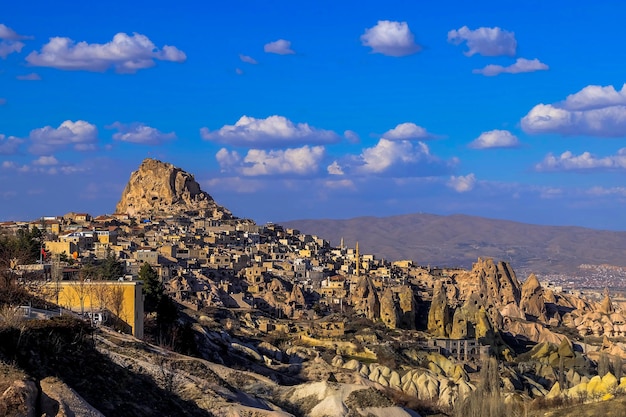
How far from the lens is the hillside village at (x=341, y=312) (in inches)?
2209

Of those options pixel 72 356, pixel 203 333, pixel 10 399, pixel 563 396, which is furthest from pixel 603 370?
pixel 10 399

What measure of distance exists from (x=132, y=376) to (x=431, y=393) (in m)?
31.9

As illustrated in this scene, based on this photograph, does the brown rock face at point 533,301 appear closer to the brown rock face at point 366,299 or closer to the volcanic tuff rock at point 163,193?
the brown rock face at point 366,299

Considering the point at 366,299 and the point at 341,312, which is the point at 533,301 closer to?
the point at 366,299

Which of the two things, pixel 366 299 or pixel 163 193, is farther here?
pixel 163 193

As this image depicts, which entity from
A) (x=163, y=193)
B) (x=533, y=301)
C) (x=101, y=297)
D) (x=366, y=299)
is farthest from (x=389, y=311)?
(x=163, y=193)

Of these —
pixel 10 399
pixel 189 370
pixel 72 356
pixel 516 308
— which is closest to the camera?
pixel 10 399

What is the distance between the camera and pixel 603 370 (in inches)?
2749

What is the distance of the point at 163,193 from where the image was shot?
156 metres

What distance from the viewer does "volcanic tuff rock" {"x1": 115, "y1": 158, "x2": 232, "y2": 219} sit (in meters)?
154

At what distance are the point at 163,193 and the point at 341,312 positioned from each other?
65371 millimetres

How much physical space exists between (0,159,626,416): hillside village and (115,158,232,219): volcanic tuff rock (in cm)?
82

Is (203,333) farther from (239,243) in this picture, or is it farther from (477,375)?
(239,243)

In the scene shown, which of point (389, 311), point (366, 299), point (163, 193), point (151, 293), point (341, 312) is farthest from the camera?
point (163, 193)
